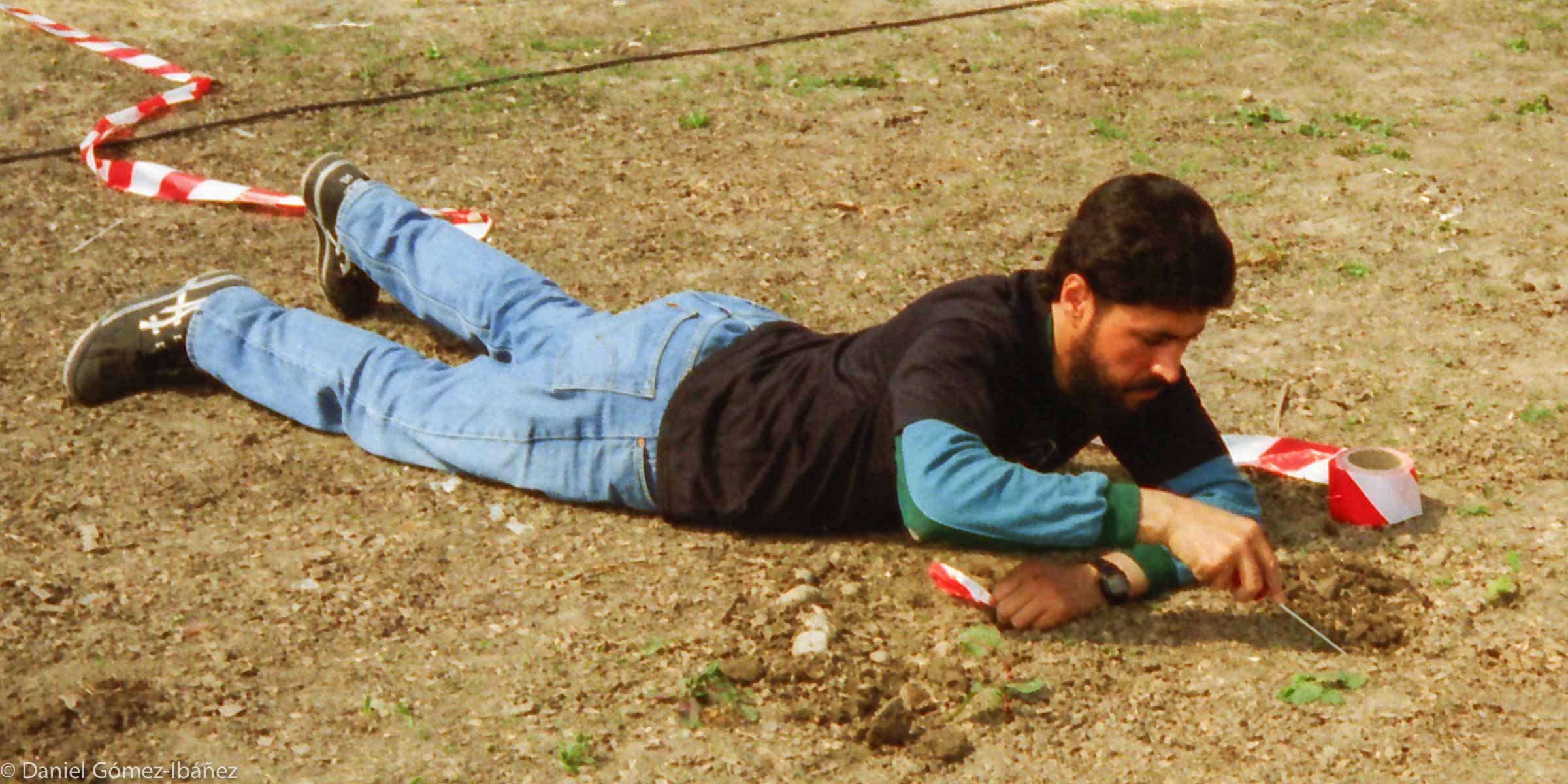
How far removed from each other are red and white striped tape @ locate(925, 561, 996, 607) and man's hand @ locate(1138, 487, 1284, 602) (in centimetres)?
51

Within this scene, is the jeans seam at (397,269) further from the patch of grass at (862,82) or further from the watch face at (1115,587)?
the patch of grass at (862,82)

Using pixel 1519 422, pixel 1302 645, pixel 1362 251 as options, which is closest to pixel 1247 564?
pixel 1302 645

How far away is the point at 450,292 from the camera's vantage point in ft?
16.6

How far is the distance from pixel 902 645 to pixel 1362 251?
10.4 ft

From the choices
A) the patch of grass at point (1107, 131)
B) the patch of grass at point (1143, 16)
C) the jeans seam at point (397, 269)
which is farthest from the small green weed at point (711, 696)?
the patch of grass at point (1143, 16)

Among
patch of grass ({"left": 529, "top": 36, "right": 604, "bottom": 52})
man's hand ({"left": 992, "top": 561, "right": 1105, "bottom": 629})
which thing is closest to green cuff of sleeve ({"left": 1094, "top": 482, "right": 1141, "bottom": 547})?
man's hand ({"left": 992, "top": 561, "right": 1105, "bottom": 629})

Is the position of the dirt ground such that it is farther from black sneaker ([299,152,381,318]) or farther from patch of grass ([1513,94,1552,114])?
black sneaker ([299,152,381,318])

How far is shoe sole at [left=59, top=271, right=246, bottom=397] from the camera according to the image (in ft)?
16.5

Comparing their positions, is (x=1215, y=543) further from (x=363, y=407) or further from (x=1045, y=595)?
(x=363, y=407)

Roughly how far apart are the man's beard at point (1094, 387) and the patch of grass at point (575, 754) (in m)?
1.40

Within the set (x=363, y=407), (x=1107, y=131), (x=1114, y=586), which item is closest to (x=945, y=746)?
(x=1114, y=586)

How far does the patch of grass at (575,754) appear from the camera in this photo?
3.48m

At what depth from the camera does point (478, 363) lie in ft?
15.6

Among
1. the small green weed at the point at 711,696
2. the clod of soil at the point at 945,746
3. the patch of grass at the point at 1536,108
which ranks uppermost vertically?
the patch of grass at the point at 1536,108
